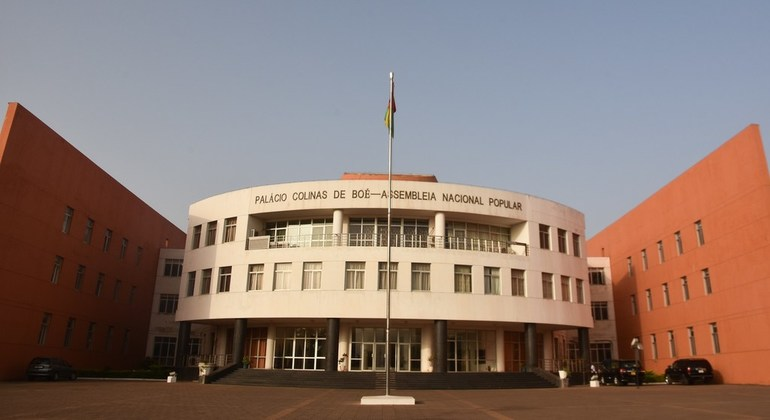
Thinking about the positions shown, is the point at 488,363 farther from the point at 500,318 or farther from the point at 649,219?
the point at 649,219

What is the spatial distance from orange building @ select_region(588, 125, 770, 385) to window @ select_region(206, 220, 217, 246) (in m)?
33.4

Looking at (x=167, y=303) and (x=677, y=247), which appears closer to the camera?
(x=677, y=247)

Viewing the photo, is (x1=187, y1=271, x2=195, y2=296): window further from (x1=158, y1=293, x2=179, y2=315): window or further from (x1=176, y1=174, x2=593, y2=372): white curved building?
(x1=158, y1=293, x2=179, y2=315): window

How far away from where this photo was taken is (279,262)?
36125 mm

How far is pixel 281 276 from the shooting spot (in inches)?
1423

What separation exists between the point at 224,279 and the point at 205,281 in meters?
1.96

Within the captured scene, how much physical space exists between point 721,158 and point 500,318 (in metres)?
17.4

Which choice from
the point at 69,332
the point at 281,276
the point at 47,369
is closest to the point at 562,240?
the point at 281,276

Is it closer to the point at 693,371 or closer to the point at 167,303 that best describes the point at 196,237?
the point at 167,303

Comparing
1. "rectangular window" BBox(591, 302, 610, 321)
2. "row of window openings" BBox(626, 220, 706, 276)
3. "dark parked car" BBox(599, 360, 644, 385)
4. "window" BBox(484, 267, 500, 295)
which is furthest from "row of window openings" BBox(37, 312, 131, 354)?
"row of window openings" BBox(626, 220, 706, 276)

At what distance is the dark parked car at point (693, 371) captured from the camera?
3488 centimetres

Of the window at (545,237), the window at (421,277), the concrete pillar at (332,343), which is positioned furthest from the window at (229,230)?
the window at (545,237)

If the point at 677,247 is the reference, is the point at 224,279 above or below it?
below

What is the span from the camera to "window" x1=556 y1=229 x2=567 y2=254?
3997 cm
